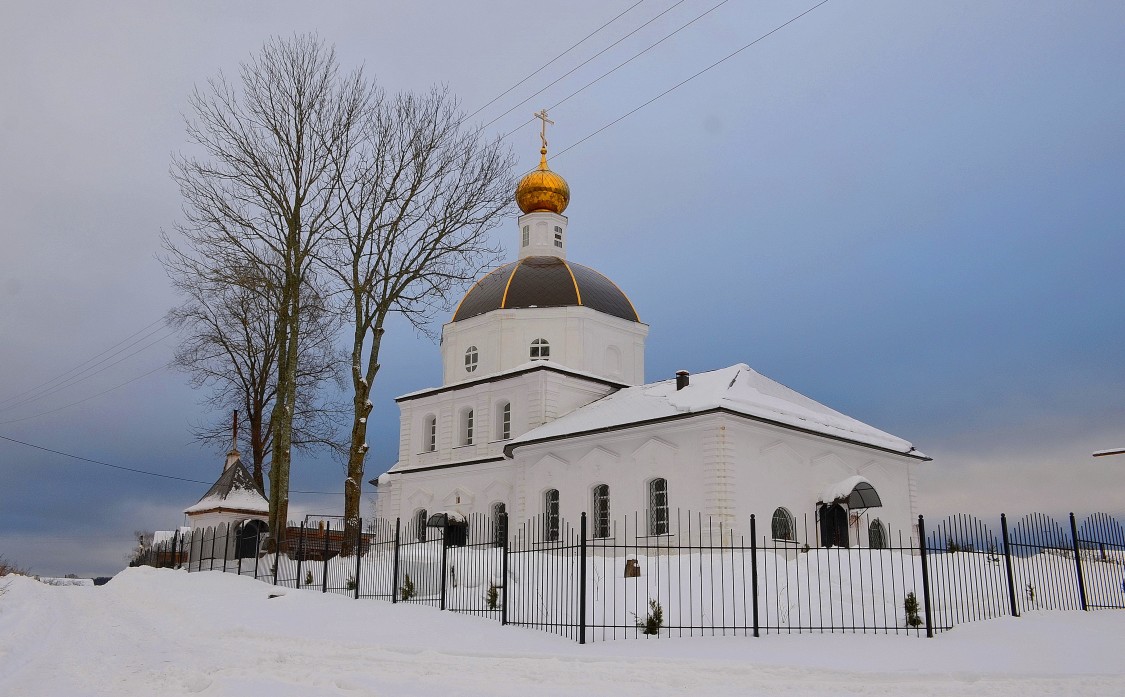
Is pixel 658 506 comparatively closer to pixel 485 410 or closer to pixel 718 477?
pixel 718 477

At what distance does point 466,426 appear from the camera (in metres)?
33.3

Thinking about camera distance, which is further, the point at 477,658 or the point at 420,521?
the point at 420,521

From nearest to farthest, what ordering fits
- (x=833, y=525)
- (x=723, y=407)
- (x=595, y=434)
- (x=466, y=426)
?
(x=723, y=407) → (x=833, y=525) → (x=595, y=434) → (x=466, y=426)

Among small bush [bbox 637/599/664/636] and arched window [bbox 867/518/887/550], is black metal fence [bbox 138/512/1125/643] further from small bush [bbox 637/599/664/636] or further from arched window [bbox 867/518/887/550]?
arched window [bbox 867/518/887/550]

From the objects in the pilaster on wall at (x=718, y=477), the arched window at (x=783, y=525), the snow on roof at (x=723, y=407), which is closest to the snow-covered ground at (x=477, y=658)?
the pilaster on wall at (x=718, y=477)

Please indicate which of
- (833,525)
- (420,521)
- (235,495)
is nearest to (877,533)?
(833,525)

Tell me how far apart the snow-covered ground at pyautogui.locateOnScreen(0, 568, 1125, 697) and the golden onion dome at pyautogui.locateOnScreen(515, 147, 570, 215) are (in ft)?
76.7

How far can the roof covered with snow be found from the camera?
113 feet

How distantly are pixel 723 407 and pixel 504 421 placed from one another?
1072 centimetres

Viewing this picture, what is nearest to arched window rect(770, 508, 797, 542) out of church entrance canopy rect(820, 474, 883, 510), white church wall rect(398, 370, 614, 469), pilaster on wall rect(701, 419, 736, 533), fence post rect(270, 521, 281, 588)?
church entrance canopy rect(820, 474, 883, 510)

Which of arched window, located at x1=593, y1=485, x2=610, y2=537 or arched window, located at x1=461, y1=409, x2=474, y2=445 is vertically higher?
arched window, located at x1=461, y1=409, x2=474, y2=445

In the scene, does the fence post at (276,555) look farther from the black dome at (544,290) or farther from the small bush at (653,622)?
the black dome at (544,290)

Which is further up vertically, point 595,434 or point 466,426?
point 466,426

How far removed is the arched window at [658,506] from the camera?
964 inches
